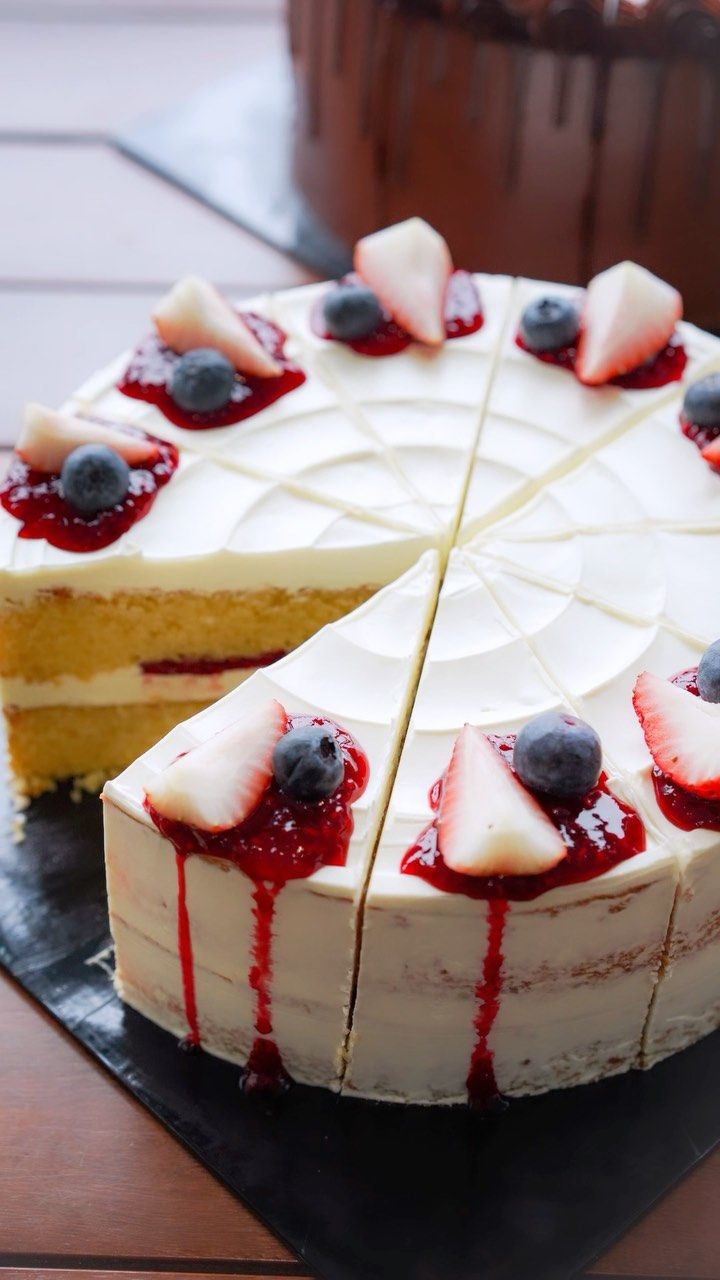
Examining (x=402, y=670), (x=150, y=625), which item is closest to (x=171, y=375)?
(x=150, y=625)

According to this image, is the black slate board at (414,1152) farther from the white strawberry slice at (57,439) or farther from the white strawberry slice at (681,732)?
the white strawberry slice at (57,439)

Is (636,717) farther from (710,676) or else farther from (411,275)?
(411,275)

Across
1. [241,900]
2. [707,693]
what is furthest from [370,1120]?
[707,693]

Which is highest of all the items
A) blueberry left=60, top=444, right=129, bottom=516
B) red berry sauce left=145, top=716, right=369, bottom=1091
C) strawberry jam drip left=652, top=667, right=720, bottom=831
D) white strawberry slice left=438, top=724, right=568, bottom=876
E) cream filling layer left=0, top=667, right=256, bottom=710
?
blueberry left=60, top=444, right=129, bottom=516

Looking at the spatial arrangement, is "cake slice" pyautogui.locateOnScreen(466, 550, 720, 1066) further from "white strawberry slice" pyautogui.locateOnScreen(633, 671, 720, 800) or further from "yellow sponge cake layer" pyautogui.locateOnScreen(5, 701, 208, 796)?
"yellow sponge cake layer" pyautogui.locateOnScreen(5, 701, 208, 796)

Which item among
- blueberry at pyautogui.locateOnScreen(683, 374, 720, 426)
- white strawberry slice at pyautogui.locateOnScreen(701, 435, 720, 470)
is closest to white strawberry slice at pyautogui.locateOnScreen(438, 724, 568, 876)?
white strawberry slice at pyautogui.locateOnScreen(701, 435, 720, 470)

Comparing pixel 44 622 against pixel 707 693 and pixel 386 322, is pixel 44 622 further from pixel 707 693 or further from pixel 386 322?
pixel 707 693
